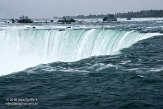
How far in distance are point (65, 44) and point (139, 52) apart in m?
8.34

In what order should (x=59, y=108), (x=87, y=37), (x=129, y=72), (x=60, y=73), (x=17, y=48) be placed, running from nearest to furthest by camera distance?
(x=59, y=108) < (x=129, y=72) < (x=60, y=73) < (x=87, y=37) < (x=17, y=48)

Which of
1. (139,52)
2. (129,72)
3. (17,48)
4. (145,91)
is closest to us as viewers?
(145,91)

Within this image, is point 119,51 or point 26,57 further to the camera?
point 26,57

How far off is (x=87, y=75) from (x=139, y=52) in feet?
38.0

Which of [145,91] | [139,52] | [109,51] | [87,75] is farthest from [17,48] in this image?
[145,91]

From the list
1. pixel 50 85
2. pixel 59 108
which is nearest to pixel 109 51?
pixel 50 85

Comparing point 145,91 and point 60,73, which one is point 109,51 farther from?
point 145,91

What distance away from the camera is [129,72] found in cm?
2269

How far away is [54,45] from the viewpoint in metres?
36.9

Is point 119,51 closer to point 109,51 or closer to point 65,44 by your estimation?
point 109,51

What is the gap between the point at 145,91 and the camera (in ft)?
57.4

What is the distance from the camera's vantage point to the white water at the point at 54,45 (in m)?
35.0

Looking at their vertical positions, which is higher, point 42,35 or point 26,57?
point 42,35

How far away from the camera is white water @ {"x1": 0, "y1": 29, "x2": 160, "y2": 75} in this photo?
3503 cm
